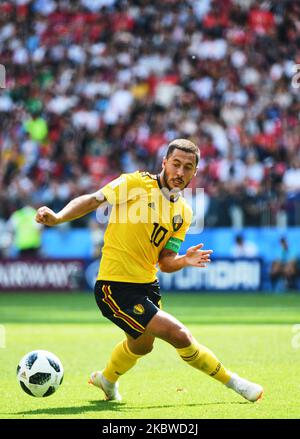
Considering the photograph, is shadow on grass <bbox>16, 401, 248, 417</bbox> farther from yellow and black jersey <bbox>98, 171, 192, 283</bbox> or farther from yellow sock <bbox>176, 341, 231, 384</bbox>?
yellow and black jersey <bbox>98, 171, 192, 283</bbox>

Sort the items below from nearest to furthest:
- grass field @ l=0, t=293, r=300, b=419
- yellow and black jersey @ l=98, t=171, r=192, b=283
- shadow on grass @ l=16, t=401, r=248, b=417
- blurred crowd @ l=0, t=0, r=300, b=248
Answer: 1. shadow on grass @ l=16, t=401, r=248, b=417
2. grass field @ l=0, t=293, r=300, b=419
3. yellow and black jersey @ l=98, t=171, r=192, b=283
4. blurred crowd @ l=0, t=0, r=300, b=248

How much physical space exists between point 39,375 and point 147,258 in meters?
1.25

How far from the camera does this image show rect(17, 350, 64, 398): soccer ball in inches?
289

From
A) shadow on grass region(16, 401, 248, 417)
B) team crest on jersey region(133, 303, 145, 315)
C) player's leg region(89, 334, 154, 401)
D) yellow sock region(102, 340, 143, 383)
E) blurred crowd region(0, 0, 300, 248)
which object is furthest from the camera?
blurred crowd region(0, 0, 300, 248)

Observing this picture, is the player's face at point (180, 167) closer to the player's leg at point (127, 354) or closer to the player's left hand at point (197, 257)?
the player's left hand at point (197, 257)

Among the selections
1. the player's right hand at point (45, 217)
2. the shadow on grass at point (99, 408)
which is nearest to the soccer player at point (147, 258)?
the shadow on grass at point (99, 408)

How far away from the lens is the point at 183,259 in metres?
7.09

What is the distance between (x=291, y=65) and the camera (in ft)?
73.8

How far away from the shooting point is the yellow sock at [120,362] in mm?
7543

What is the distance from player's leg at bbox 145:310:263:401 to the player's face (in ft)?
3.30

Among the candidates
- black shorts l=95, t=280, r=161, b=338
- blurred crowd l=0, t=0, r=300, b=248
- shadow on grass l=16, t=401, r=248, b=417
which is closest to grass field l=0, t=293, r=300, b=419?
shadow on grass l=16, t=401, r=248, b=417

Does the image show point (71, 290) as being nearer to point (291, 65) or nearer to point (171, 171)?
point (291, 65)

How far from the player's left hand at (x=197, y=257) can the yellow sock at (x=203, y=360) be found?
631 mm
